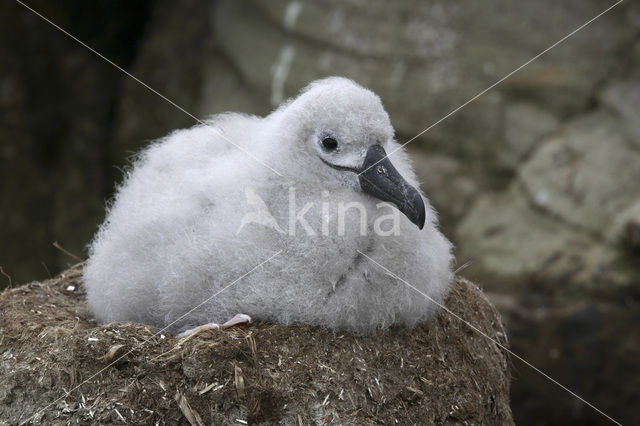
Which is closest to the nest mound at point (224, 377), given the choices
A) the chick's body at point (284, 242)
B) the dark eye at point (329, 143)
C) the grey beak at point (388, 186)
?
the chick's body at point (284, 242)

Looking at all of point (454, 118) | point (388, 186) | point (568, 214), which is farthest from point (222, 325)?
point (454, 118)

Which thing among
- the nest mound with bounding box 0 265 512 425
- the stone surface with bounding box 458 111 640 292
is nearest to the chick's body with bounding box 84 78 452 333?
the nest mound with bounding box 0 265 512 425

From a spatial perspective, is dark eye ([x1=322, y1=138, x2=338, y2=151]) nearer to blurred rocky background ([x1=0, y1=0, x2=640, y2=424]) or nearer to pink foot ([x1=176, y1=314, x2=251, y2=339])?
pink foot ([x1=176, y1=314, x2=251, y2=339])

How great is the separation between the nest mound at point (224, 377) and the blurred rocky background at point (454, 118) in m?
3.49

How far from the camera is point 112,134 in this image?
894 centimetres

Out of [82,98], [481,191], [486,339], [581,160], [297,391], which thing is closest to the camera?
[297,391]

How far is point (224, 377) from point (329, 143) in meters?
1.10

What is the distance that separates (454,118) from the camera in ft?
24.6

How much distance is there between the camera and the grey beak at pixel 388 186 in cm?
323

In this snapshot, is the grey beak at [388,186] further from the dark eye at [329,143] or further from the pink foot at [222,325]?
the pink foot at [222,325]

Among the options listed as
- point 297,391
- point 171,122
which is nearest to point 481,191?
point 171,122

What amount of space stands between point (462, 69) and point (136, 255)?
4.79m

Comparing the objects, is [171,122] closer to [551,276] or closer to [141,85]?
[141,85]

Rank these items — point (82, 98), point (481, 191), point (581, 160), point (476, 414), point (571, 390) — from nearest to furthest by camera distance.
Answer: point (476, 414)
point (571, 390)
point (581, 160)
point (481, 191)
point (82, 98)
